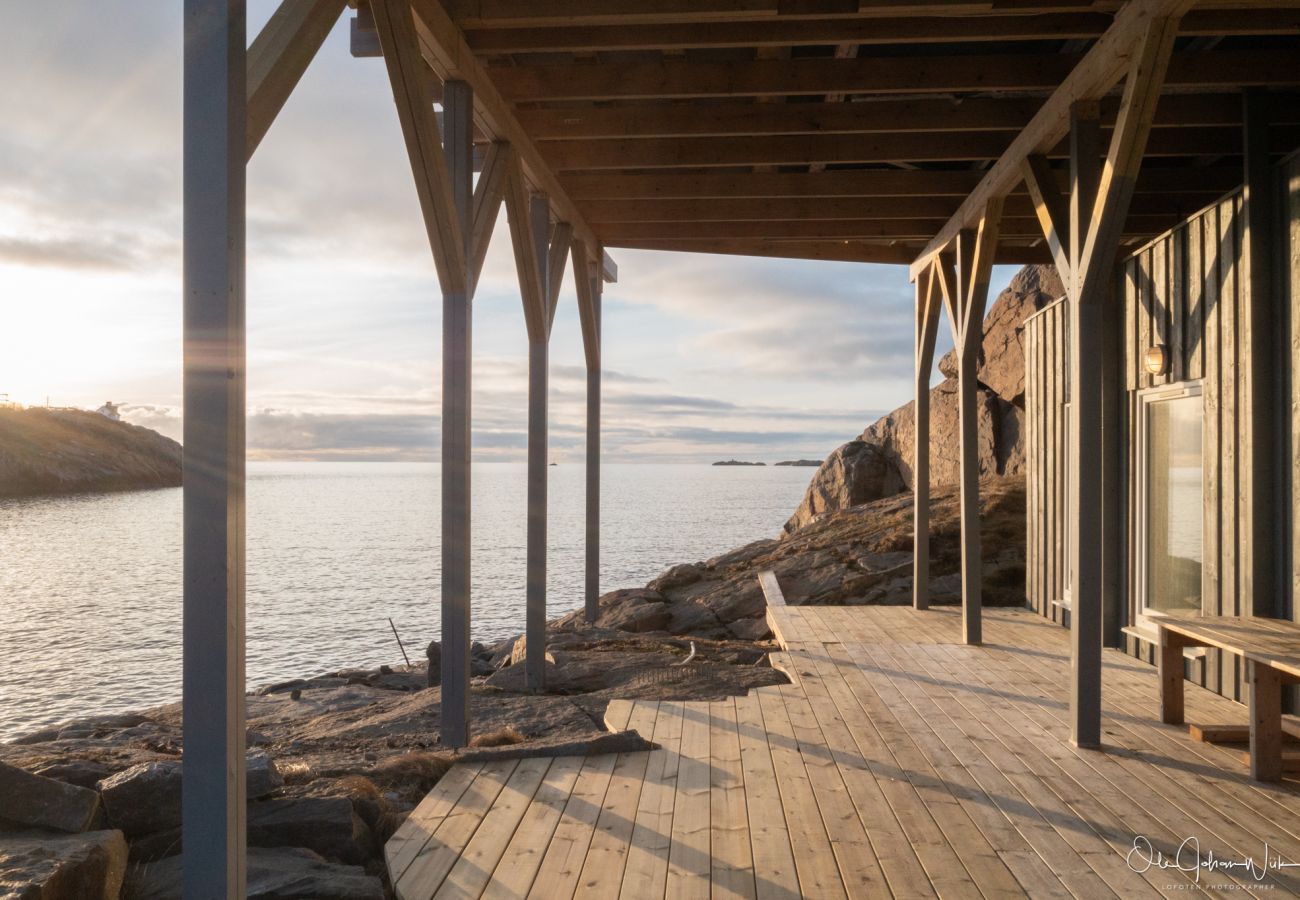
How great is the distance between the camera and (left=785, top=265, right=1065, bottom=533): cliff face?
14258 millimetres

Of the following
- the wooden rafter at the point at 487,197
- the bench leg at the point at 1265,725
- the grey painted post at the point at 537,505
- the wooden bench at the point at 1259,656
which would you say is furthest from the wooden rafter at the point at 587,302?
the bench leg at the point at 1265,725

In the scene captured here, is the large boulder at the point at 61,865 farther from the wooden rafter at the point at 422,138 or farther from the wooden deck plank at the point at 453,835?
the wooden rafter at the point at 422,138

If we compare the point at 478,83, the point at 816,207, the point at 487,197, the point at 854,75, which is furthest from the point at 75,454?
the point at 854,75

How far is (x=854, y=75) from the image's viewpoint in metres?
5.11

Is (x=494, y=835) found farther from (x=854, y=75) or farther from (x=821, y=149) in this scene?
(x=821, y=149)

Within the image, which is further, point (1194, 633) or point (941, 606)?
point (941, 606)

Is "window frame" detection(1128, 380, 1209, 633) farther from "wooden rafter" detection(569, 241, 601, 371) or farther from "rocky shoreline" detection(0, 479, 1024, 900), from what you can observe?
"wooden rafter" detection(569, 241, 601, 371)

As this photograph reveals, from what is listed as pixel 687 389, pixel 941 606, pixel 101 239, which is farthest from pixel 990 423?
pixel 687 389

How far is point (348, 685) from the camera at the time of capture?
9.01m

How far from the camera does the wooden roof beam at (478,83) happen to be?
4.14 meters

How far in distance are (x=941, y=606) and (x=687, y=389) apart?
46.4 m

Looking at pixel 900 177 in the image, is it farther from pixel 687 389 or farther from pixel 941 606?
pixel 687 389

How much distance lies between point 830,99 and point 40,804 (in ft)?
17.6

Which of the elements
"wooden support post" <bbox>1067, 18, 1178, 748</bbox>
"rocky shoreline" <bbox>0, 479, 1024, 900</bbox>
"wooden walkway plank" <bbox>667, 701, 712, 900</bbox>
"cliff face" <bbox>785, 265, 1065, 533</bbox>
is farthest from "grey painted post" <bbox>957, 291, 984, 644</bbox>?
"cliff face" <bbox>785, 265, 1065, 533</bbox>
